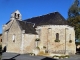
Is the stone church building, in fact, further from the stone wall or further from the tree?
the tree

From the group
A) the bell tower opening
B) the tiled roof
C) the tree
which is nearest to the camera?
the tiled roof

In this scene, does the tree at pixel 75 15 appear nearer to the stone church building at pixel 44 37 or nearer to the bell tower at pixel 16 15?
the stone church building at pixel 44 37

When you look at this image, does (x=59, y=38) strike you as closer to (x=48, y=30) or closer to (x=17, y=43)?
(x=48, y=30)

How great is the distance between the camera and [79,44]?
5038 centimetres

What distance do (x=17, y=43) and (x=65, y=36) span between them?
423 inches

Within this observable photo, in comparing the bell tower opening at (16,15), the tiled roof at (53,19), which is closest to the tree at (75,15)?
the tiled roof at (53,19)

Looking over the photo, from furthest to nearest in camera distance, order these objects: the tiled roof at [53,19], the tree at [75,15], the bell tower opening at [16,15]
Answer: the tree at [75,15] < the bell tower opening at [16,15] < the tiled roof at [53,19]

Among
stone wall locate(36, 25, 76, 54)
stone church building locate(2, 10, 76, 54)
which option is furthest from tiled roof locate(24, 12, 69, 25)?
stone wall locate(36, 25, 76, 54)

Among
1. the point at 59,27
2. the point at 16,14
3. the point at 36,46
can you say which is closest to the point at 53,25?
the point at 59,27

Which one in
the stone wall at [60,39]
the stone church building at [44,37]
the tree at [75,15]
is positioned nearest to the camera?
the stone church building at [44,37]

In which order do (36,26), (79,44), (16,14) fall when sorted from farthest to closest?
(79,44)
(16,14)
(36,26)

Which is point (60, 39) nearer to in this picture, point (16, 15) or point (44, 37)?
point (44, 37)

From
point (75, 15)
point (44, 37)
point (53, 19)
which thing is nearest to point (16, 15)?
point (44, 37)

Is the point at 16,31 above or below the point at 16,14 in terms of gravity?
below
